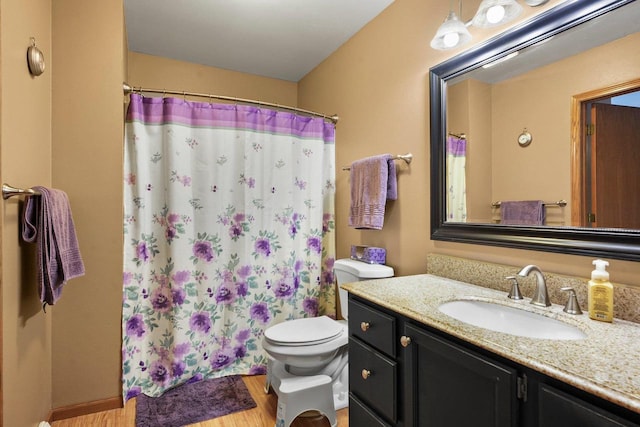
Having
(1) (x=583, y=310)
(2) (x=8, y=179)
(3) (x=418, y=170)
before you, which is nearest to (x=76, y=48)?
(2) (x=8, y=179)

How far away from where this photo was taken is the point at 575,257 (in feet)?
3.82

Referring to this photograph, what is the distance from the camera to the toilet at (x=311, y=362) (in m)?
1.72

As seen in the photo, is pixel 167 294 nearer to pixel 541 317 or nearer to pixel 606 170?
pixel 541 317

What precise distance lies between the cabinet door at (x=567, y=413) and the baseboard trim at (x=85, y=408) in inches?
83.3

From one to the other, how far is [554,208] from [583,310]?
358 mm

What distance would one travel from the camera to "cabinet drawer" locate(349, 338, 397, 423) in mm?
1211

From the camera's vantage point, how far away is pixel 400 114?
1965 millimetres

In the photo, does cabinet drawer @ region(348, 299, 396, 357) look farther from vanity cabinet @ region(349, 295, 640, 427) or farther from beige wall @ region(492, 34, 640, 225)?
beige wall @ region(492, 34, 640, 225)

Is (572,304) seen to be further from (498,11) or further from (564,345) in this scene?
(498,11)

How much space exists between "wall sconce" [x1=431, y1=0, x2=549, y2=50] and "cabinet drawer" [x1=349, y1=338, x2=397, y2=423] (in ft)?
4.41

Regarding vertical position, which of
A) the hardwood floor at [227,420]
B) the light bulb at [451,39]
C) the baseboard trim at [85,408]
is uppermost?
the light bulb at [451,39]

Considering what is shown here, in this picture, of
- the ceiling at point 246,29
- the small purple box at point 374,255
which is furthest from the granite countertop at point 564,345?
the ceiling at point 246,29

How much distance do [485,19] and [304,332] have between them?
1694mm

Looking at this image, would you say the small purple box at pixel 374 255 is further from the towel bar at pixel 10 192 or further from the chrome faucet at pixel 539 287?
the towel bar at pixel 10 192
